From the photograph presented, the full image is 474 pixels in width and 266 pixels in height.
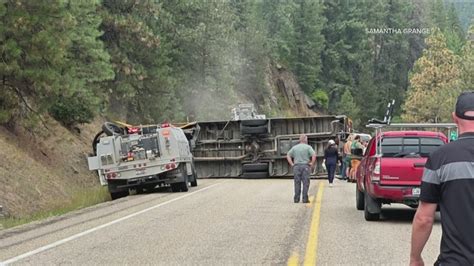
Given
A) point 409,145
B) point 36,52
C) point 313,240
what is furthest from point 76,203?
point 313,240

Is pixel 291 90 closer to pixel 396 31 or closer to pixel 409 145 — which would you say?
pixel 396 31

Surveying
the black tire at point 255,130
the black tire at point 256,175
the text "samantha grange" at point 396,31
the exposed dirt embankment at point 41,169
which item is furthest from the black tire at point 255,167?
the text "samantha grange" at point 396,31

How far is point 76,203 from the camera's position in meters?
21.5

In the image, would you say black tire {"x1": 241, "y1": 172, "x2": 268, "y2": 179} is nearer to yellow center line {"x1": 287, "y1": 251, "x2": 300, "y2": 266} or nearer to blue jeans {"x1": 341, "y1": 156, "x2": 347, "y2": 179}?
blue jeans {"x1": 341, "y1": 156, "x2": 347, "y2": 179}

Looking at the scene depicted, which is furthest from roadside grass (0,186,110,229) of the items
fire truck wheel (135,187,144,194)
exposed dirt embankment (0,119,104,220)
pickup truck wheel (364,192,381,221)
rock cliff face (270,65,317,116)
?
rock cliff face (270,65,317,116)

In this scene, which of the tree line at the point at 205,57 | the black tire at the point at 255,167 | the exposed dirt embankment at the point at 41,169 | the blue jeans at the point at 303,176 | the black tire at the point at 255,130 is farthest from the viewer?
the black tire at the point at 255,130

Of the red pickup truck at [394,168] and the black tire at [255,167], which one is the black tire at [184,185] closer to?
the black tire at [255,167]

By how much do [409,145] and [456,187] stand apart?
1011 cm

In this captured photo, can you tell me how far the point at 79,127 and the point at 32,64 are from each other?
13488 millimetres

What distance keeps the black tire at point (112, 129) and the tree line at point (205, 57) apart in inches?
62.3

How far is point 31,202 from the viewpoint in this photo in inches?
824

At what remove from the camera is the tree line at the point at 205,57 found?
2116 cm

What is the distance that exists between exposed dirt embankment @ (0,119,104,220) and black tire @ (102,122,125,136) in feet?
8.08

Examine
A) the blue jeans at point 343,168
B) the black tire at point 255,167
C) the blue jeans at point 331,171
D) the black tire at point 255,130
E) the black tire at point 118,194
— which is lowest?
the blue jeans at point 343,168
